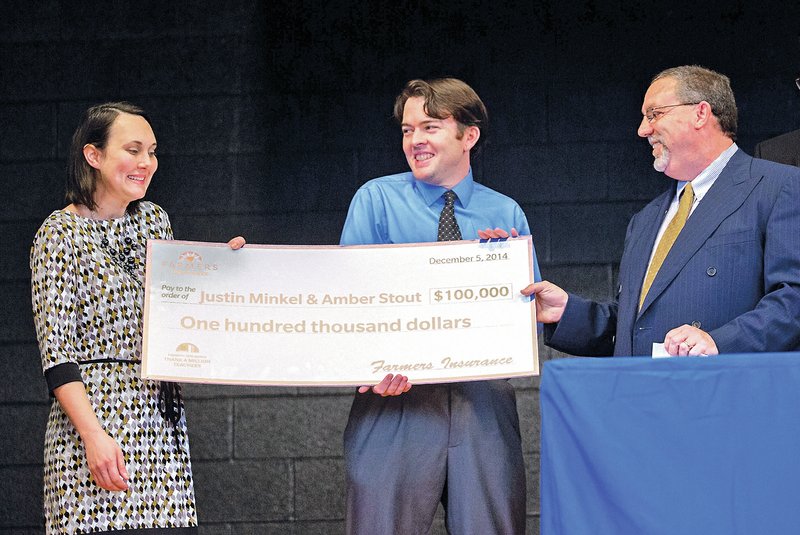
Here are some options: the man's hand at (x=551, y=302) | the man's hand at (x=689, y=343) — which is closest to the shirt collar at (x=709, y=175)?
the man's hand at (x=551, y=302)

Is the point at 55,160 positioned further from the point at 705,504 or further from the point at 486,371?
the point at 705,504

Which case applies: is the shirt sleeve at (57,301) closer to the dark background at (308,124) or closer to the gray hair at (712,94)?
the dark background at (308,124)

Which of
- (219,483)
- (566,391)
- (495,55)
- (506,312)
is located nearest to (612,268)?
(495,55)

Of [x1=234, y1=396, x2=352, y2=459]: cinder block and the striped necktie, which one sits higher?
the striped necktie

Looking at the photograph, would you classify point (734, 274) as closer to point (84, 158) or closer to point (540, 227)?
point (540, 227)

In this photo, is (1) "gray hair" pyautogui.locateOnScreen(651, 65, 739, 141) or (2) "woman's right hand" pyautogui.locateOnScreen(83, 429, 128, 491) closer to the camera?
(2) "woman's right hand" pyautogui.locateOnScreen(83, 429, 128, 491)

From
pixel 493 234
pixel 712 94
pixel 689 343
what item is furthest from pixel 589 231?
pixel 689 343

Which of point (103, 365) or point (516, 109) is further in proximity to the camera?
point (516, 109)

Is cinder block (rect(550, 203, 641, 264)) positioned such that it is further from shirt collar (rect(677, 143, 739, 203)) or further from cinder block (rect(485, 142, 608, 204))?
shirt collar (rect(677, 143, 739, 203))

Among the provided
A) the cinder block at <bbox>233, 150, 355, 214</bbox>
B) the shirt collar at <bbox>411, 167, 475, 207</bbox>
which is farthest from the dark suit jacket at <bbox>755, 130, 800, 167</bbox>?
the cinder block at <bbox>233, 150, 355, 214</bbox>

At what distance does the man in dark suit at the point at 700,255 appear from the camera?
7.63 ft

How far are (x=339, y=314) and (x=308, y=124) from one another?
1410 millimetres

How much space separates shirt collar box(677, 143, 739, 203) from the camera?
264cm

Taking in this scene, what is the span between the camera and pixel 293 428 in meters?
3.83
